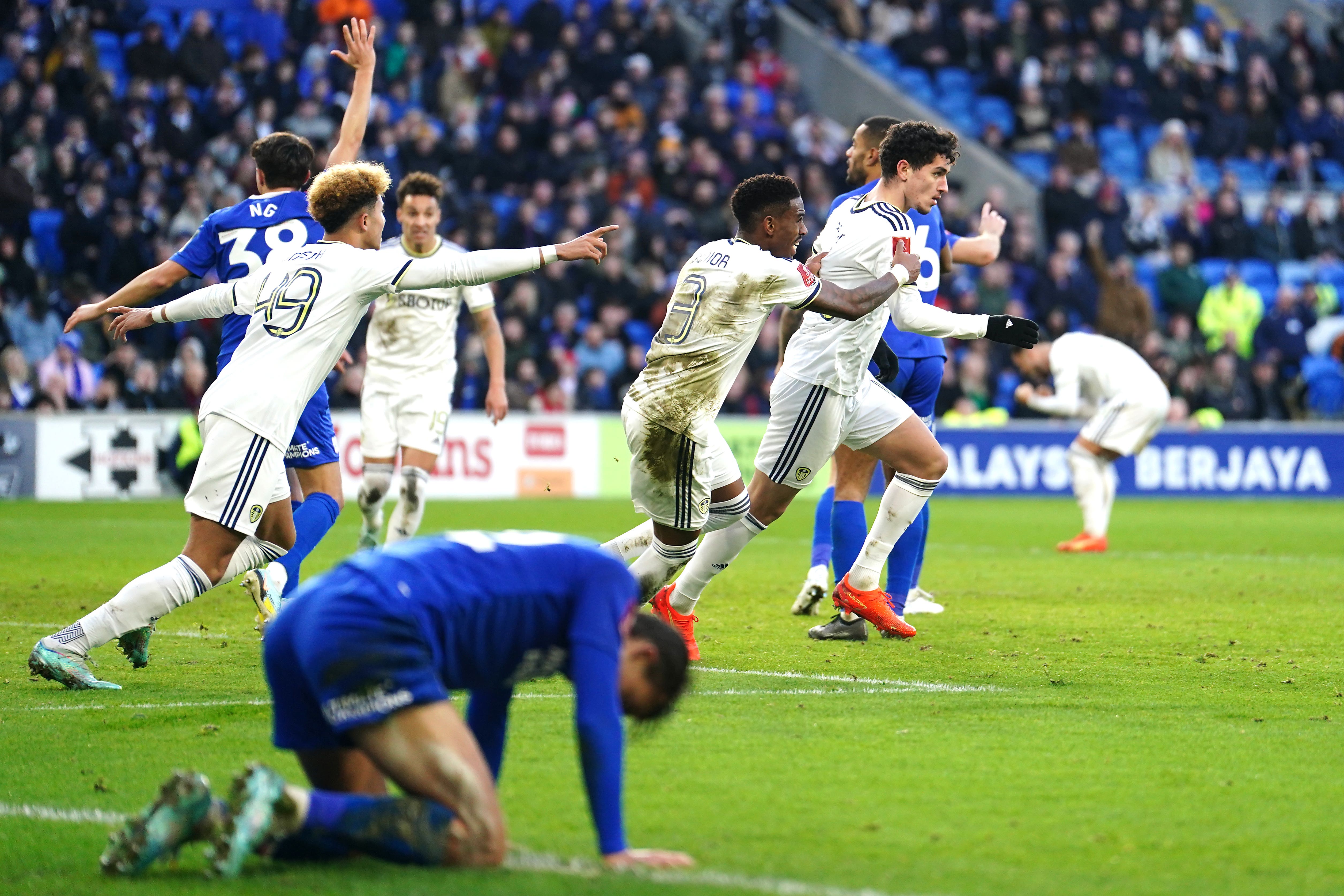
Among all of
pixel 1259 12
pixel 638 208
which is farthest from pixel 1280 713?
pixel 1259 12

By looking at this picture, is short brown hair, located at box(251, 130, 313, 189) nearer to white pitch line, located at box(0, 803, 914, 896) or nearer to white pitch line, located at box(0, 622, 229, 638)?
white pitch line, located at box(0, 622, 229, 638)

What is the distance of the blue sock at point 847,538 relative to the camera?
8805 millimetres

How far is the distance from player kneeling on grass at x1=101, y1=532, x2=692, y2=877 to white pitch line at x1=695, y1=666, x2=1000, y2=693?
9.71 ft

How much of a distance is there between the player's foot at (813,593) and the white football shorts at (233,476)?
3717mm

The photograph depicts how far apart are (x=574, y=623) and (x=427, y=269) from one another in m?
2.67

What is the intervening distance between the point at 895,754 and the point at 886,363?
3709 millimetres

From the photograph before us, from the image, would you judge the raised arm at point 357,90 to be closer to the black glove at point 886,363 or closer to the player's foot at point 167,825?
the black glove at point 886,363

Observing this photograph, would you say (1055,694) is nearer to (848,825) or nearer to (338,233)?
(848,825)

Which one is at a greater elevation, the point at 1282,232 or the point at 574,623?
the point at 1282,232

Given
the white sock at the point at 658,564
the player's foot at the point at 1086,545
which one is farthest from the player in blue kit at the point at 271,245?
the player's foot at the point at 1086,545

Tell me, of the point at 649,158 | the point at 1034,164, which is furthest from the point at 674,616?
the point at 1034,164

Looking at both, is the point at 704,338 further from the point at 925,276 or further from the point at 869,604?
the point at 925,276

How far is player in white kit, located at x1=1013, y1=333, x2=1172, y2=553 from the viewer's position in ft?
49.5

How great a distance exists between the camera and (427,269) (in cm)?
631
